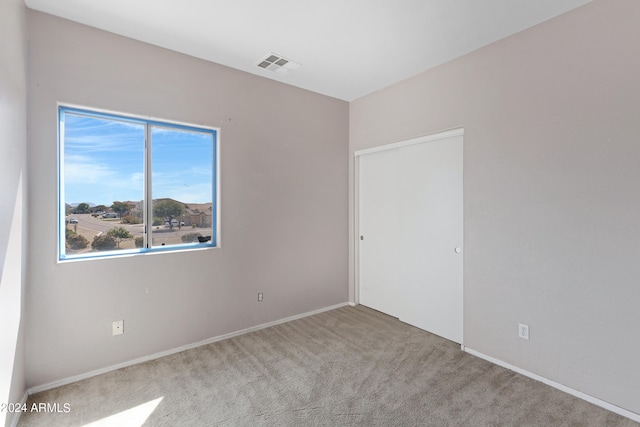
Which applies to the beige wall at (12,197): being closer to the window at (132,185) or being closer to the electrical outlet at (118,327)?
the window at (132,185)

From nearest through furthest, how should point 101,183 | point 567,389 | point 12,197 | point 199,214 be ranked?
point 12,197, point 567,389, point 101,183, point 199,214

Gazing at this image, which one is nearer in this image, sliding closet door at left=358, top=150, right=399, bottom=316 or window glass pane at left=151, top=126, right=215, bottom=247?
window glass pane at left=151, top=126, right=215, bottom=247

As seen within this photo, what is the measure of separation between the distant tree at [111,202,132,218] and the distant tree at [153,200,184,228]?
0.22 m

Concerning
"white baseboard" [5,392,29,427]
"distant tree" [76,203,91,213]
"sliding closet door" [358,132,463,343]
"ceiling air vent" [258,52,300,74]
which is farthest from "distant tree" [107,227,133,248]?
"sliding closet door" [358,132,463,343]

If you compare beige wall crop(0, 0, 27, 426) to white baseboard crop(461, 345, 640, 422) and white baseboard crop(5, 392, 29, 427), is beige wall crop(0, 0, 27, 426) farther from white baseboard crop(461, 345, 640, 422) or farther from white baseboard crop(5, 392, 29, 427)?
white baseboard crop(461, 345, 640, 422)

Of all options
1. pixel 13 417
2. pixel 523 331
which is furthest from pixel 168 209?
pixel 523 331

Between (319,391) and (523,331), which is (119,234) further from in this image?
(523,331)

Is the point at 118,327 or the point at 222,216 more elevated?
the point at 222,216

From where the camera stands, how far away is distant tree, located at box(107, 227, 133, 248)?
8.75ft

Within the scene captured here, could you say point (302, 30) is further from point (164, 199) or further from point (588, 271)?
point (588, 271)

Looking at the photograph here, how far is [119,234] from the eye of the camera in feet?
8.84

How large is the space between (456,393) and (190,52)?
3.71 metres

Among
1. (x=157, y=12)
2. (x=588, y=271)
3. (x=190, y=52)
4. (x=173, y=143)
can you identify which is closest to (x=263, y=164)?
(x=173, y=143)

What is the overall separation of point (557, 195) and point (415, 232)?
4.59 ft
